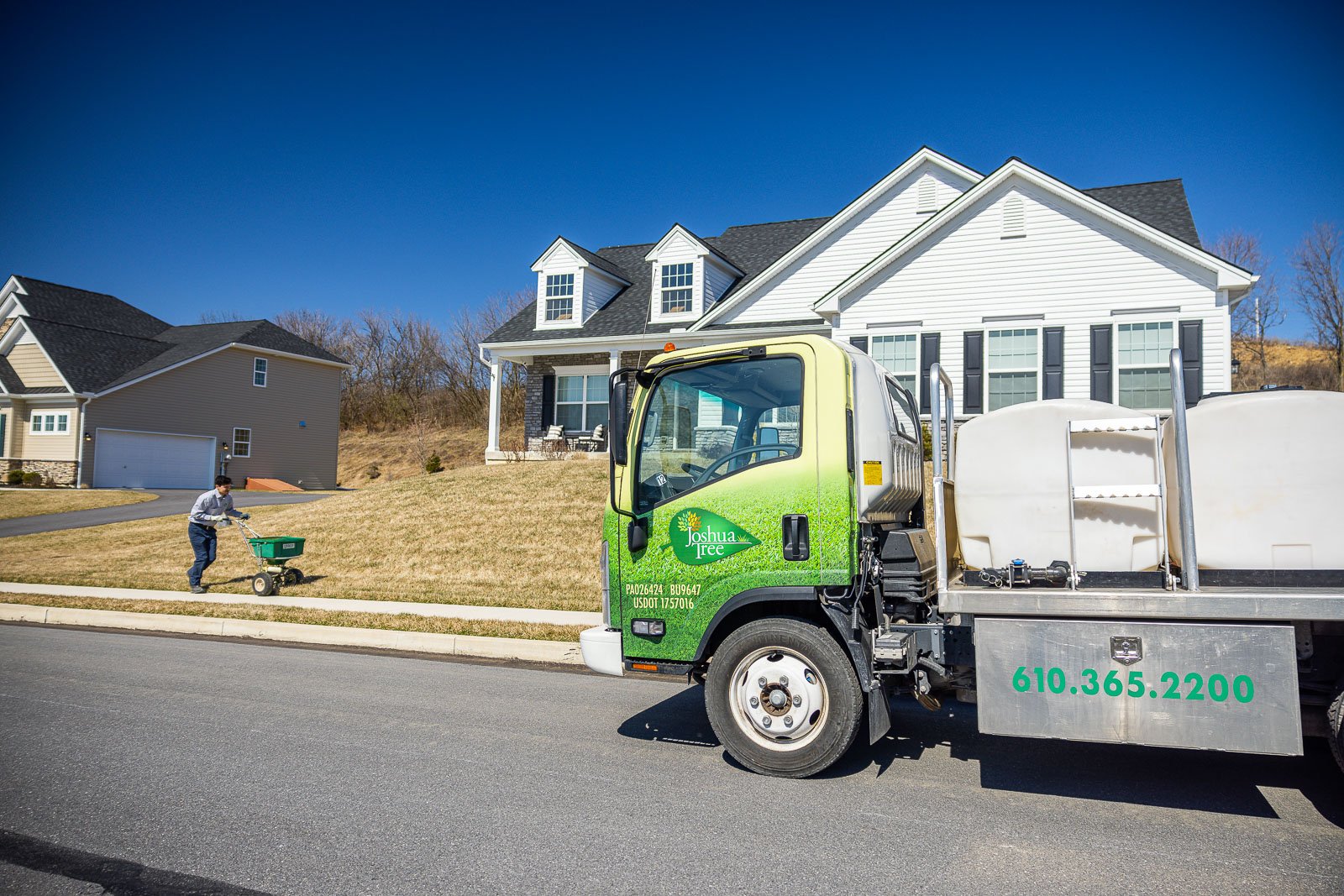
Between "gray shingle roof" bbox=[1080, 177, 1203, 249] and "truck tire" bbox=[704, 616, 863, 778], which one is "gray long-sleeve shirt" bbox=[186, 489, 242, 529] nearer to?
"truck tire" bbox=[704, 616, 863, 778]

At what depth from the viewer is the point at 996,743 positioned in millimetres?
5652

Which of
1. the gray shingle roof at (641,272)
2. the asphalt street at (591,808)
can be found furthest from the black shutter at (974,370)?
the asphalt street at (591,808)

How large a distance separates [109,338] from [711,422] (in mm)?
38268

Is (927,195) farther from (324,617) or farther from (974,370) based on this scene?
(324,617)

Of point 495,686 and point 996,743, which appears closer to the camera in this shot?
point 996,743

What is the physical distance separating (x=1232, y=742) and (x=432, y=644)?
755 centimetres

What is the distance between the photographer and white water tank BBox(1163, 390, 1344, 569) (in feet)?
12.7

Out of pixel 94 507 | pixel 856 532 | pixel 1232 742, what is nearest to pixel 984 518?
pixel 856 532

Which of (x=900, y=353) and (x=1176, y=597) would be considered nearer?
(x=1176, y=597)

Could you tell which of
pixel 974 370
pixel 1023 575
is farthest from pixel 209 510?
pixel 974 370

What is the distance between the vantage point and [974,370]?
17.2m

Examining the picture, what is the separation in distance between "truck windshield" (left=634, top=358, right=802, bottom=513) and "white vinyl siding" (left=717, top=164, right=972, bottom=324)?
1503 centimetres

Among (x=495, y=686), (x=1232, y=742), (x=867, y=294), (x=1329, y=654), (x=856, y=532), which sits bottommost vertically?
(x=495, y=686)

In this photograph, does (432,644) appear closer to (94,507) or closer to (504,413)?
(94,507)
